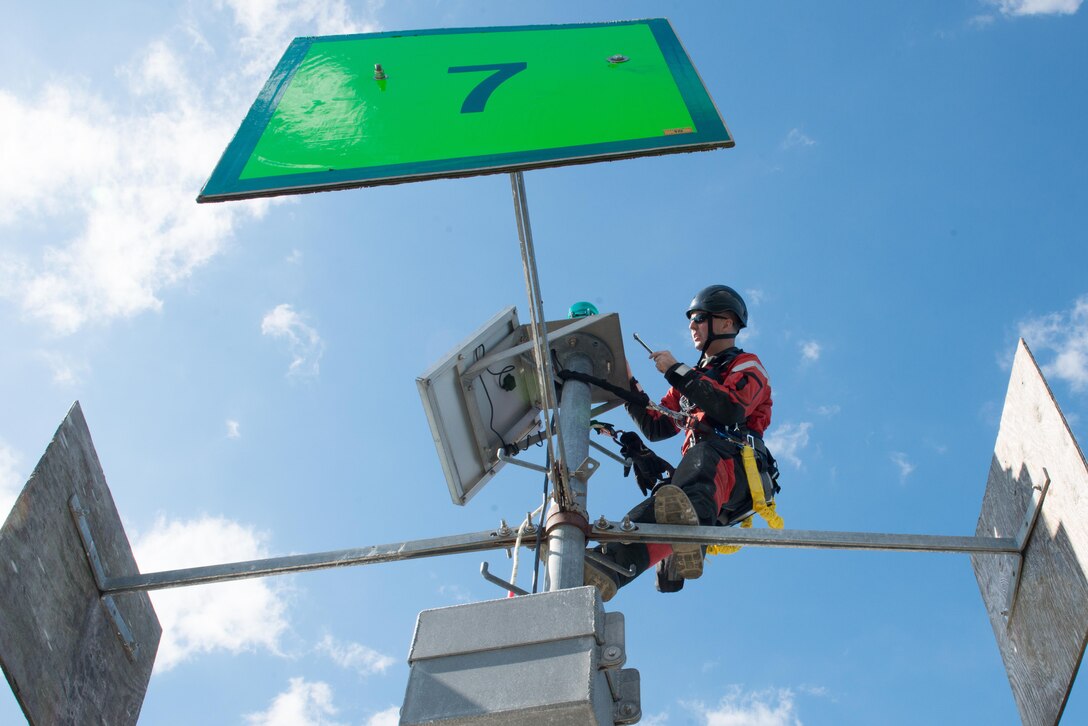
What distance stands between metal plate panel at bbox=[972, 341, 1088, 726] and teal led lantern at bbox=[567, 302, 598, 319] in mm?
2421

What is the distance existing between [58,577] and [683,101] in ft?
10.8

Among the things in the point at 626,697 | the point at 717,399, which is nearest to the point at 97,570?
the point at 626,697

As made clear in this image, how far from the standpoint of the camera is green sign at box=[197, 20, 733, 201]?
388cm

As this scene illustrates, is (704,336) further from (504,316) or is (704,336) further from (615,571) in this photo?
(615,571)

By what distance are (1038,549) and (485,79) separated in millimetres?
3135

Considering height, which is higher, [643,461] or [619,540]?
[643,461]

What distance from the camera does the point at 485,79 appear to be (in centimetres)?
471

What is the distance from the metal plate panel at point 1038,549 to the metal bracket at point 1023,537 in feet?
0.06

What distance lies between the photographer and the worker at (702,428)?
4750 mm

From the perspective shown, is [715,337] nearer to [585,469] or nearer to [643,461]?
[643,461]

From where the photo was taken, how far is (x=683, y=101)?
4.39 meters

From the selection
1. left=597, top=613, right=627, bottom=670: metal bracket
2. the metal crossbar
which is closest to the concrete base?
left=597, top=613, right=627, bottom=670: metal bracket

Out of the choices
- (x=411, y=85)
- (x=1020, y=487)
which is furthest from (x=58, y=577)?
(x=1020, y=487)

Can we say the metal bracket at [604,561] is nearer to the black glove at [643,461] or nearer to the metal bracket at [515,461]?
the metal bracket at [515,461]
